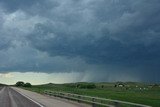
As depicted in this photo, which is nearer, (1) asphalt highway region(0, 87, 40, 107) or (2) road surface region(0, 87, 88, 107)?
(2) road surface region(0, 87, 88, 107)

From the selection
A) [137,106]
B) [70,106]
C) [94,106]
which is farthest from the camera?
[70,106]

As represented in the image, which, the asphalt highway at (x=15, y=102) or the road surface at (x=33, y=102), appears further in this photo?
the asphalt highway at (x=15, y=102)

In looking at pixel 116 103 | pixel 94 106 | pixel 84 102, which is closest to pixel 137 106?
pixel 116 103

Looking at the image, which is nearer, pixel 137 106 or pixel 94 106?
pixel 137 106

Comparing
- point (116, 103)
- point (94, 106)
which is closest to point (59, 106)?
point (94, 106)

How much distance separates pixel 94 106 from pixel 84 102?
771 cm

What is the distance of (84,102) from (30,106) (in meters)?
6.68

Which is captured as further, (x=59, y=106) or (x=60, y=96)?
(x=60, y=96)

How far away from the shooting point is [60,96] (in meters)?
57.2

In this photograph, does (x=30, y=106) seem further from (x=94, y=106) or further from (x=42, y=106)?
(x=94, y=106)

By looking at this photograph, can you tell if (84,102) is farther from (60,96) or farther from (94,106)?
(60,96)

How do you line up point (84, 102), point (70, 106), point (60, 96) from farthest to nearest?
1. point (60, 96)
2. point (84, 102)
3. point (70, 106)

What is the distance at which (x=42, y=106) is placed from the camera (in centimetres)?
3722

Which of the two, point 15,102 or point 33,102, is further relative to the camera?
point 15,102
